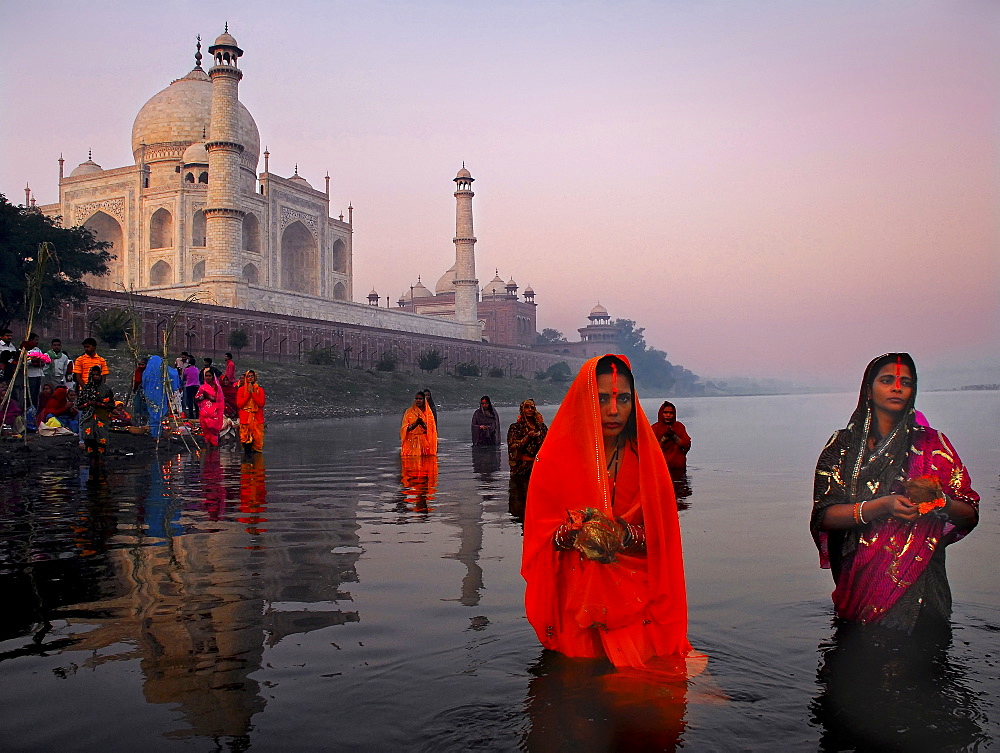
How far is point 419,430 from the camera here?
11.0m

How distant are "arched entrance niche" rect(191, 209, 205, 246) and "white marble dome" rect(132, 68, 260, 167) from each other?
10.8 feet

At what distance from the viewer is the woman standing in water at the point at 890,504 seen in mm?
2920

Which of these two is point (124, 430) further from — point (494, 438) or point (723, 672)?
point (723, 672)

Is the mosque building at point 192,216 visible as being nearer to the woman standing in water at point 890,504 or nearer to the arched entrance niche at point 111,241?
the arched entrance niche at point 111,241

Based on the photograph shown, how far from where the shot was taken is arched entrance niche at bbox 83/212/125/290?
4397cm

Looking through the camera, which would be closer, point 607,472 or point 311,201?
point 607,472

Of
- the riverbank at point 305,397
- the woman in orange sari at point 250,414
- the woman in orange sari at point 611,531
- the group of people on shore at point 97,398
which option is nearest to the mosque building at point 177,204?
the riverbank at point 305,397

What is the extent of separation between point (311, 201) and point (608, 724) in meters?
47.2

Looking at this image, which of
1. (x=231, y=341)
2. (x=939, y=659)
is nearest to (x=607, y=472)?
(x=939, y=659)

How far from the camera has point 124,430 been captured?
37.1 feet

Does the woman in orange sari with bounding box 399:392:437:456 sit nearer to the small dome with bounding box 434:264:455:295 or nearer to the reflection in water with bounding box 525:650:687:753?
the reflection in water with bounding box 525:650:687:753

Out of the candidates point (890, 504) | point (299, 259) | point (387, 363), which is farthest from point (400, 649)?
point (299, 259)

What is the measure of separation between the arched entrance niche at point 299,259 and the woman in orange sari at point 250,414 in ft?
118

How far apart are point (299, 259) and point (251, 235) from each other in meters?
4.68
